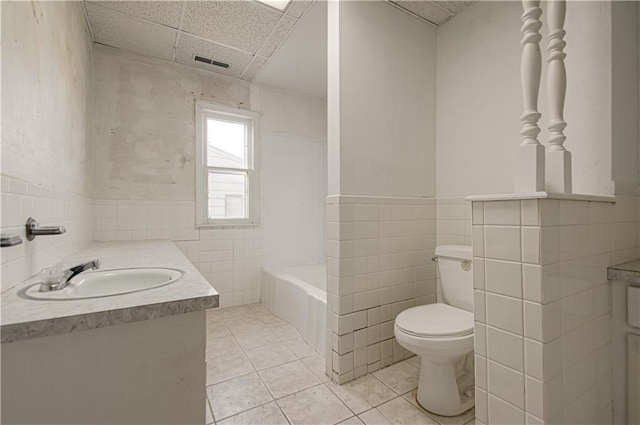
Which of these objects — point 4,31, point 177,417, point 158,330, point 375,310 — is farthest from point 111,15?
point 375,310

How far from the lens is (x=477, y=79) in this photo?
6.80 ft

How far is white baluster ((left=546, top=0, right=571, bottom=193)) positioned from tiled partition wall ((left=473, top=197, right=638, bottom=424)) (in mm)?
107

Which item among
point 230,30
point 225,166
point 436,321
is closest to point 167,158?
point 225,166

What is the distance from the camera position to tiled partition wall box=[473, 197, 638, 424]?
0.92 metres

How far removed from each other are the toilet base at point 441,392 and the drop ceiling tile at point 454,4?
94.2 inches

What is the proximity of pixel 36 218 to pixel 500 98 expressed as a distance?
265 centimetres

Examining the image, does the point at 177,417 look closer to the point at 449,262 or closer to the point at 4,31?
the point at 4,31

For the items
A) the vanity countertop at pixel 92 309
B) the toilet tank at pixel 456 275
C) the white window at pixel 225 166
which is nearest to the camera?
the vanity countertop at pixel 92 309

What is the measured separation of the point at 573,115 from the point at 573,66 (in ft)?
0.77

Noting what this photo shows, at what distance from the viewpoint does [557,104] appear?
1.11 metres

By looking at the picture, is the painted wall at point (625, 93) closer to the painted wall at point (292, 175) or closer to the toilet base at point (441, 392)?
the toilet base at point (441, 392)

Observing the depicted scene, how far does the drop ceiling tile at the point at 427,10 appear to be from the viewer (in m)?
2.06

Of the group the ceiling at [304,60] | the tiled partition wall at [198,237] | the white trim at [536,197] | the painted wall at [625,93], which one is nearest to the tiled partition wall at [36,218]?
the tiled partition wall at [198,237]

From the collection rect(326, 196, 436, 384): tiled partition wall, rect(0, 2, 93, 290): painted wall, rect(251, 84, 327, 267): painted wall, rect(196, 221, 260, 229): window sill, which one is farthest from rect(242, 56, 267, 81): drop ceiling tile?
rect(326, 196, 436, 384): tiled partition wall
